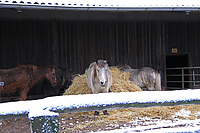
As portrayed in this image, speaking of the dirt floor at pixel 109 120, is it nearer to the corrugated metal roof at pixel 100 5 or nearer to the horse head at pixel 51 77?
the horse head at pixel 51 77

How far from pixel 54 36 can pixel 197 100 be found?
303 inches

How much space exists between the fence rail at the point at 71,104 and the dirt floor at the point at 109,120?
2.28 m

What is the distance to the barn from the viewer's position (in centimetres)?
840

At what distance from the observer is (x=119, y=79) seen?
637 centimetres

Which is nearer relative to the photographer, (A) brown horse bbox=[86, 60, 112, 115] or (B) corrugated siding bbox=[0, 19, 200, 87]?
(A) brown horse bbox=[86, 60, 112, 115]

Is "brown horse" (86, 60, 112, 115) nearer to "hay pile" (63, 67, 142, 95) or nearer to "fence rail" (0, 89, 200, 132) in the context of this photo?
"hay pile" (63, 67, 142, 95)

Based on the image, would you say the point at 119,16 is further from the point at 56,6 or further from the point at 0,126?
the point at 0,126

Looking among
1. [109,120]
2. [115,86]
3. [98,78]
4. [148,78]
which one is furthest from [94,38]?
[109,120]

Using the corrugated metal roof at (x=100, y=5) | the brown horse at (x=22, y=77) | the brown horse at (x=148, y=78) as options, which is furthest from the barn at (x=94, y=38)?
the corrugated metal roof at (x=100, y=5)

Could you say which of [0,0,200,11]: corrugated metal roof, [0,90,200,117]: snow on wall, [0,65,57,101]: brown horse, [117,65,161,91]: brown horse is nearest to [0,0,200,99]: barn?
[117,65,161,91]: brown horse

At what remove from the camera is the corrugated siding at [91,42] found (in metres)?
8.41

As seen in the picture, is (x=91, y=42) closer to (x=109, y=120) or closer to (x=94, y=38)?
(x=94, y=38)

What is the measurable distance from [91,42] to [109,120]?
5.05 meters

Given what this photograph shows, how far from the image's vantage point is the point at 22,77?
6.18m
